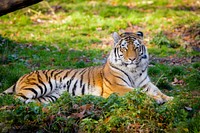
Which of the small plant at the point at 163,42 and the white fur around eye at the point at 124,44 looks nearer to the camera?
the white fur around eye at the point at 124,44

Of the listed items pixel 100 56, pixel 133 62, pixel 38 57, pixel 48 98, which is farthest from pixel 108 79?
pixel 38 57

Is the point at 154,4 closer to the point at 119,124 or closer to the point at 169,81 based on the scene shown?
the point at 169,81

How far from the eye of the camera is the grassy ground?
5.06 metres

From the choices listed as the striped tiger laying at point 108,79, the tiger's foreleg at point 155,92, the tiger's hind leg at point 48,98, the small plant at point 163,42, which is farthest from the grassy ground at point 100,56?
the tiger's hind leg at point 48,98

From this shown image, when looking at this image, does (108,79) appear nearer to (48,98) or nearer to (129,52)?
(129,52)

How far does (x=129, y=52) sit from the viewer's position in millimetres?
7062

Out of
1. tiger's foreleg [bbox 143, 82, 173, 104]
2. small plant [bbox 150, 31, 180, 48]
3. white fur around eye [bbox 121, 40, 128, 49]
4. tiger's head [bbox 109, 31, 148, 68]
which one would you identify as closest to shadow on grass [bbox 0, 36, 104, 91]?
small plant [bbox 150, 31, 180, 48]

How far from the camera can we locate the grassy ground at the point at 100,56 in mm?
5062

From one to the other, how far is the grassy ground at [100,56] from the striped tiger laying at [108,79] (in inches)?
18.3

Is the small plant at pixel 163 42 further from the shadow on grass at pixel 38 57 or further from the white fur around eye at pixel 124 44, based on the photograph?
the white fur around eye at pixel 124 44

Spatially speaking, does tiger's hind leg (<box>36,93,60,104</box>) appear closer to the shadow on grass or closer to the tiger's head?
the tiger's head

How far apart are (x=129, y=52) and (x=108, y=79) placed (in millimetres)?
552

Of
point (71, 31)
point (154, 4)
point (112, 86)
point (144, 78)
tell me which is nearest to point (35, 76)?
point (112, 86)

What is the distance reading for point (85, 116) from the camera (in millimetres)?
5219
